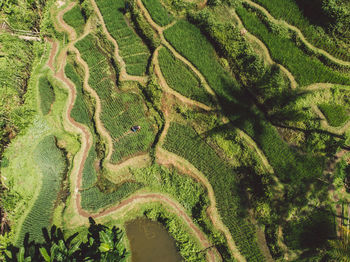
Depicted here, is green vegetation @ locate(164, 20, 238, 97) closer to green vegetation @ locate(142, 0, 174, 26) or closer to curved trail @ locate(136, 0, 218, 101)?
curved trail @ locate(136, 0, 218, 101)

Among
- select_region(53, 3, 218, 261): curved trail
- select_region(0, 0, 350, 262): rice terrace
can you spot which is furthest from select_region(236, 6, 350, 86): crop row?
select_region(53, 3, 218, 261): curved trail

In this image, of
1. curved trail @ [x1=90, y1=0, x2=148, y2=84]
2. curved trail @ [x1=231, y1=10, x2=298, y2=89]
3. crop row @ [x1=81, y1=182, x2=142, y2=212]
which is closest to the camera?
curved trail @ [x1=231, y1=10, x2=298, y2=89]

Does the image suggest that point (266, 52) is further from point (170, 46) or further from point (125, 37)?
point (125, 37)

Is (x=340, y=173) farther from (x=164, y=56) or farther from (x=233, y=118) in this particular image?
(x=164, y=56)

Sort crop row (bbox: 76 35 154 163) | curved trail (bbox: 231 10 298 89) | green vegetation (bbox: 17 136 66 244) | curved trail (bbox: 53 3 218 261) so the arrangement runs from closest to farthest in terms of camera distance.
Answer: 1. curved trail (bbox: 231 10 298 89)
2. curved trail (bbox: 53 3 218 261)
3. green vegetation (bbox: 17 136 66 244)
4. crop row (bbox: 76 35 154 163)

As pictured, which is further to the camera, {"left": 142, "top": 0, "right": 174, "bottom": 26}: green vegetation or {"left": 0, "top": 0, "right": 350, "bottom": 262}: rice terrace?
Result: {"left": 142, "top": 0, "right": 174, "bottom": 26}: green vegetation

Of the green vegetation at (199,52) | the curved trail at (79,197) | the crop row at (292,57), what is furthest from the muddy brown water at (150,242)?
the crop row at (292,57)

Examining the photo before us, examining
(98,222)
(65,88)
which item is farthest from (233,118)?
(65,88)
